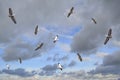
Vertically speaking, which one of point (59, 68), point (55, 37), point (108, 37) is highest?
point (55, 37)

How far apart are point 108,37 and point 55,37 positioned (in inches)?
888

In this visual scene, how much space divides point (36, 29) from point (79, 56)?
19.9 metres

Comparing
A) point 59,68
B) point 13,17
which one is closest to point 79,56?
point 59,68

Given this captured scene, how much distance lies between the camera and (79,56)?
3332 inches

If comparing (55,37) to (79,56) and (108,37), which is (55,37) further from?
(108,37)

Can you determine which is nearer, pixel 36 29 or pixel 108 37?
pixel 108 37

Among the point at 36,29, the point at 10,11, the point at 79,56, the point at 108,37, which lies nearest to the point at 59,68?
the point at 79,56

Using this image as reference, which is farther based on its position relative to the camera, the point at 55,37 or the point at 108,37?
the point at 55,37

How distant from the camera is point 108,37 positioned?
253ft

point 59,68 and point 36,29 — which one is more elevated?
point 36,29

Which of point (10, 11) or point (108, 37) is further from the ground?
point (10, 11)

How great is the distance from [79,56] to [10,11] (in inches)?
1229

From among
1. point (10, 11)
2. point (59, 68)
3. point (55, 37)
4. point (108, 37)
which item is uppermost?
point (10, 11)

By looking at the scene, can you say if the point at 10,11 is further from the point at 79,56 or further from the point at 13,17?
the point at 79,56
